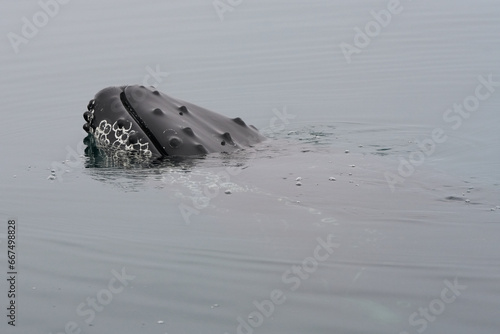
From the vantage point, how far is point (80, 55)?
22422 mm

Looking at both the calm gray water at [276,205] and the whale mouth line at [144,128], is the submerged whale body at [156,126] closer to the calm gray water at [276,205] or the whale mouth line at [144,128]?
the whale mouth line at [144,128]

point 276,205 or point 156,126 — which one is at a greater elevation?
point 156,126

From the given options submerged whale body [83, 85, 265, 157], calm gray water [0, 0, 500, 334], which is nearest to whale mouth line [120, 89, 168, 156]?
submerged whale body [83, 85, 265, 157]

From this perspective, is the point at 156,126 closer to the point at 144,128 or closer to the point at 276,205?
the point at 144,128

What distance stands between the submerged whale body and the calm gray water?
334mm

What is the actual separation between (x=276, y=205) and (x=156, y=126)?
8.03 feet

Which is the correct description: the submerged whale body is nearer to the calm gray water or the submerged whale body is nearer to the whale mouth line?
the whale mouth line

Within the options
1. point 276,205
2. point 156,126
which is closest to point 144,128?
point 156,126

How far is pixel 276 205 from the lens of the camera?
10.4 meters

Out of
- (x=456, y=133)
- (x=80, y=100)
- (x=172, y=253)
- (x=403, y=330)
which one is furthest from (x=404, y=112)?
(x=403, y=330)

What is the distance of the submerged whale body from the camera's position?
39.7ft

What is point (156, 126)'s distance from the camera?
39.8 feet

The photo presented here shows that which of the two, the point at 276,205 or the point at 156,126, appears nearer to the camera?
the point at 276,205

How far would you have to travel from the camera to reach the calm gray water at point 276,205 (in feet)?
27.9
